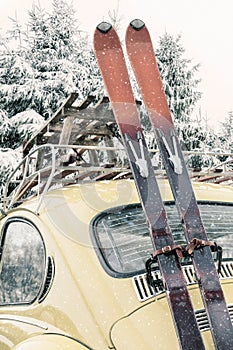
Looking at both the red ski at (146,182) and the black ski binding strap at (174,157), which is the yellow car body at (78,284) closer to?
the red ski at (146,182)

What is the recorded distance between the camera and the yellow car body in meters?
2.81

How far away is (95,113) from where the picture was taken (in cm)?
662

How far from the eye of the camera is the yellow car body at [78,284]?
2809 mm

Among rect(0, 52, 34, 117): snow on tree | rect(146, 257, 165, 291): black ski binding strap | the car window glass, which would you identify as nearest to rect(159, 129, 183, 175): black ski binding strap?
rect(146, 257, 165, 291): black ski binding strap

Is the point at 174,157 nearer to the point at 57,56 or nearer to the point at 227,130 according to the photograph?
the point at 57,56

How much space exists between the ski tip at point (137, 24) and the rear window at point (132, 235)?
1553 millimetres

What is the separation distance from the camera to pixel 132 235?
341cm

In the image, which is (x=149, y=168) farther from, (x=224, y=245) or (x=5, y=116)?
(x=5, y=116)

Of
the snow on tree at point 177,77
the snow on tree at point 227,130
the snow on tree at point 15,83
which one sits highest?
the snow on tree at point 15,83

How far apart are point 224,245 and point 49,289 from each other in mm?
1281

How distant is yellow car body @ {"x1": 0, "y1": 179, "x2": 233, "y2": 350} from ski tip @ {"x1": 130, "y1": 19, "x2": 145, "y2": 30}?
1.31 metres

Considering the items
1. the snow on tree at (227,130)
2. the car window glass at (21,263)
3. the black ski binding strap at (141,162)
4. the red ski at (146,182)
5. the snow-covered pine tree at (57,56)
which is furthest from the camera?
the snow on tree at (227,130)

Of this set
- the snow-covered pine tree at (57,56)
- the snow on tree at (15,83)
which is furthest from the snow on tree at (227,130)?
the snow on tree at (15,83)

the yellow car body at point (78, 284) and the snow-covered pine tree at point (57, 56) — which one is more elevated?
the snow-covered pine tree at point (57, 56)
